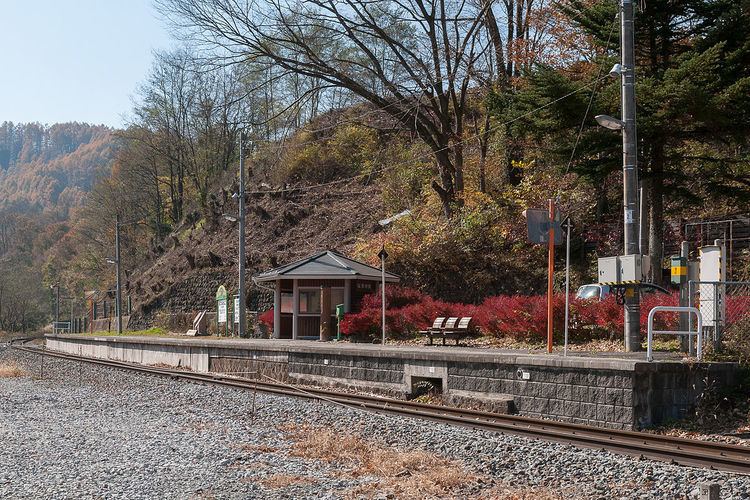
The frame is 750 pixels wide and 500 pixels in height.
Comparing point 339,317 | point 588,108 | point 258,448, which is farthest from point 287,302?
point 258,448

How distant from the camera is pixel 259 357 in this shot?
76.1 feet

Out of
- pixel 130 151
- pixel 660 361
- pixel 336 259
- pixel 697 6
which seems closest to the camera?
A: pixel 660 361

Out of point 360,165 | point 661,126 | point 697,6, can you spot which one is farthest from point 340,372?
point 360,165

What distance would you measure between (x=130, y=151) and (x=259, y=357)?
54.9 metres

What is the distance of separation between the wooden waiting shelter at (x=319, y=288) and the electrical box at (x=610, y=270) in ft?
44.3

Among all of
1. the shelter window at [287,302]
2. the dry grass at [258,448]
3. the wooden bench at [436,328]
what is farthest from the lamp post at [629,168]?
the shelter window at [287,302]

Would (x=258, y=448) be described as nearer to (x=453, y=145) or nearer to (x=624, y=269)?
(x=624, y=269)

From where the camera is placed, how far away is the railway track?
9945 millimetres

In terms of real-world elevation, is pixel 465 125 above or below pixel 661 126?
above

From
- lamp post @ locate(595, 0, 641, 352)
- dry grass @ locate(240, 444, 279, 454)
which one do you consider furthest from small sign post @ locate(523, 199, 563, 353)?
dry grass @ locate(240, 444, 279, 454)

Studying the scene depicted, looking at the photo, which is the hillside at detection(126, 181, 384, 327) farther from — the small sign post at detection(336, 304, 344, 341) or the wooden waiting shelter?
the small sign post at detection(336, 304, 344, 341)

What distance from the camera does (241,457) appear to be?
36.1 feet

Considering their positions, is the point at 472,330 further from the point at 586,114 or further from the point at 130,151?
the point at 130,151

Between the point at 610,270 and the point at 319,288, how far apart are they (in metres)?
15.7
